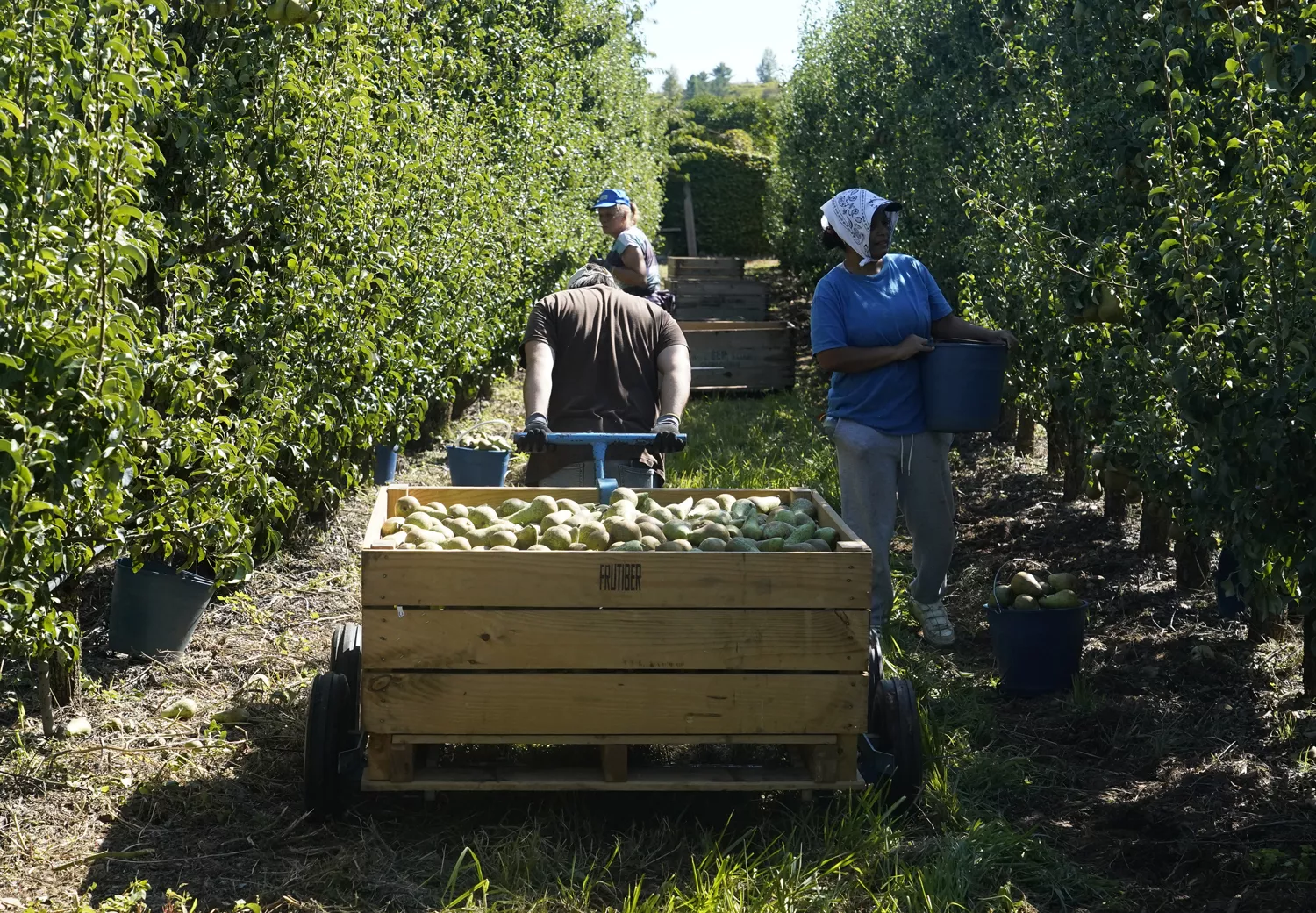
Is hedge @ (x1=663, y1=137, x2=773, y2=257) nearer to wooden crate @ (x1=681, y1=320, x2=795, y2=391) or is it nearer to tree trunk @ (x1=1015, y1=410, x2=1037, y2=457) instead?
wooden crate @ (x1=681, y1=320, x2=795, y2=391)

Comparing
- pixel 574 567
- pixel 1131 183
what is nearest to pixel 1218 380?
pixel 1131 183

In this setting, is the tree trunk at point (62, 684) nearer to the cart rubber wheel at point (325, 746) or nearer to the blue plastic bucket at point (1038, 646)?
the cart rubber wheel at point (325, 746)

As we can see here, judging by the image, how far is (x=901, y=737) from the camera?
3926mm

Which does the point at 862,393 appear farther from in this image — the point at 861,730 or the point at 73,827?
the point at 73,827

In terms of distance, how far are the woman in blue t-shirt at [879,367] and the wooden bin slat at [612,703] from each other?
1933 mm

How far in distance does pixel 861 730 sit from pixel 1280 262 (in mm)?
1811

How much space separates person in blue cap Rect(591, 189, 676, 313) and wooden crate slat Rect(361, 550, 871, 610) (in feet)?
10.7

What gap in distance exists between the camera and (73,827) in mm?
3836

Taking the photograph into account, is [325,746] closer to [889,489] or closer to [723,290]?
[889,489]

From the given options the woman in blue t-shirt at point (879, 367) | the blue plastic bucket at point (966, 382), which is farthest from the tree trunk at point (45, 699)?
the blue plastic bucket at point (966, 382)

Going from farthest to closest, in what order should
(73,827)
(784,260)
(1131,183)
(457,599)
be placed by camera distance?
(784,260) < (1131,183) < (73,827) < (457,599)

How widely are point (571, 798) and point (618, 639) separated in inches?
32.1

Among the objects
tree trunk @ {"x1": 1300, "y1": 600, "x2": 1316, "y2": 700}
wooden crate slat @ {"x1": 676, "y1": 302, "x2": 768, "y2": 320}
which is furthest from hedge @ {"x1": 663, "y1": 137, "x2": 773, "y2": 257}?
tree trunk @ {"x1": 1300, "y1": 600, "x2": 1316, "y2": 700}

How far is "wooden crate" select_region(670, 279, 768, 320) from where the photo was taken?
17469mm
